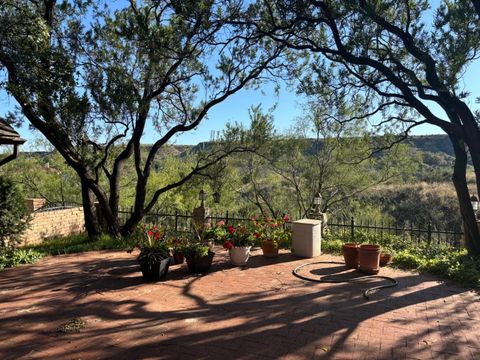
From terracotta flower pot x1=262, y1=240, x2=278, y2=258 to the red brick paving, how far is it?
114 centimetres

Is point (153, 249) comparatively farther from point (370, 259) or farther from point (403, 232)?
point (403, 232)

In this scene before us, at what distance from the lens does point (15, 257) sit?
7.29 meters

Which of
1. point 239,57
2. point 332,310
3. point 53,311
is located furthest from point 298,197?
point 53,311

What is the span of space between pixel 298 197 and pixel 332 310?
41.6ft

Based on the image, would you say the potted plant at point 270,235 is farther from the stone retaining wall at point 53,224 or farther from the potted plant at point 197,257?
the stone retaining wall at point 53,224

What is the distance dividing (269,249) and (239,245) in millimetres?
772

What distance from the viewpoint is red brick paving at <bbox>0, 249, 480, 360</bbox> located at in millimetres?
3543

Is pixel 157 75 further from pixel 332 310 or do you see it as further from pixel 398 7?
pixel 332 310

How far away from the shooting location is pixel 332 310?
183 inches

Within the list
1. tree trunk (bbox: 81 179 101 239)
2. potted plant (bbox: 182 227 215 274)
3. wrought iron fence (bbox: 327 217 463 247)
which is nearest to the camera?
potted plant (bbox: 182 227 215 274)

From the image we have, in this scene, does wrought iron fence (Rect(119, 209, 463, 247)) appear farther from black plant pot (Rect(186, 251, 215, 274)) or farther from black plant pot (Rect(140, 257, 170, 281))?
black plant pot (Rect(140, 257, 170, 281))

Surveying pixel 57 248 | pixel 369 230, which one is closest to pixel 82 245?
pixel 57 248

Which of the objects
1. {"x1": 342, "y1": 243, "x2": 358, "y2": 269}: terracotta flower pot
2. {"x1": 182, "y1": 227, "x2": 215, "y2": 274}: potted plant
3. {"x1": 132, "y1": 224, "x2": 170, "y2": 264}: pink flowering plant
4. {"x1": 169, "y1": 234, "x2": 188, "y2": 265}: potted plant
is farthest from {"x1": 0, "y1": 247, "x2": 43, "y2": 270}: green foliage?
{"x1": 342, "y1": 243, "x2": 358, "y2": 269}: terracotta flower pot

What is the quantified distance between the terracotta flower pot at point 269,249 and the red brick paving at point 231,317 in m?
1.14
